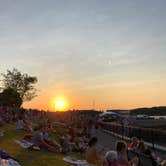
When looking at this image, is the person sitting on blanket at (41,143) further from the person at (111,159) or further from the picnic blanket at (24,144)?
the person at (111,159)

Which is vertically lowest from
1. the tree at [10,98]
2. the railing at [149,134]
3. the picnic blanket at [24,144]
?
the picnic blanket at [24,144]

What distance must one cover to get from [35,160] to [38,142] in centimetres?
409

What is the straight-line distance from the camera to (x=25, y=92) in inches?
4400

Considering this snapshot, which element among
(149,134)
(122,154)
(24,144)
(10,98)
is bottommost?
→ (122,154)

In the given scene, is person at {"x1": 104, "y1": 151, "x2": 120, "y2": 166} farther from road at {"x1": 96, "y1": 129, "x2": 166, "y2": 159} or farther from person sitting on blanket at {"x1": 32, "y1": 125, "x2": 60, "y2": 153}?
road at {"x1": 96, "y1": 129, "x2": 166, "y2": 159}

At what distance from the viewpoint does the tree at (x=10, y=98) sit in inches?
3845

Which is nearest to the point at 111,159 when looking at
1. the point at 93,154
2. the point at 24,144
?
the point at 93,154

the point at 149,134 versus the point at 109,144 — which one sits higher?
the point at 149,134

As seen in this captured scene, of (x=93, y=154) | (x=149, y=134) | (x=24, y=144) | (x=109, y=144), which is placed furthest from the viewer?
(x=149, y=134)

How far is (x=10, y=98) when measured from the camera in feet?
322

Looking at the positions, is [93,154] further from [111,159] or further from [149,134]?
[149,134]

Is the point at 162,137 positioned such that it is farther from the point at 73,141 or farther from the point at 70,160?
the point at 70,160

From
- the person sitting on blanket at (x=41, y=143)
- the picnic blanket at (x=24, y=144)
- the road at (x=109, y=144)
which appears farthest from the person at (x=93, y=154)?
the road at (x=109, y=144)

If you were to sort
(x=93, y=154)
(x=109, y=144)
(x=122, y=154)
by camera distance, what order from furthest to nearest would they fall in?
1. (x=109, y=144)
2. (x=93, y=154)
3. (x=122, y=154)
